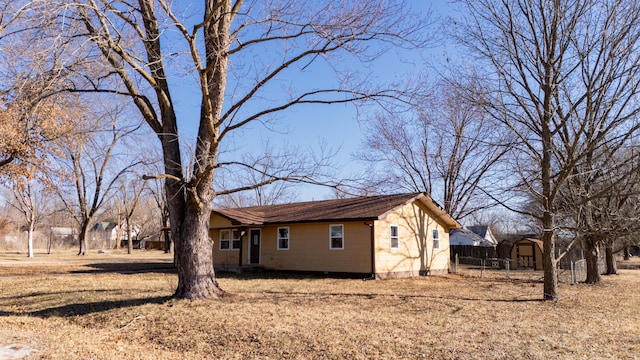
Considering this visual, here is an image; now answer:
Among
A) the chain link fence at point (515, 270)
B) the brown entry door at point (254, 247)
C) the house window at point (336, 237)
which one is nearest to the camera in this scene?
the chain link fence at point (515, 270)

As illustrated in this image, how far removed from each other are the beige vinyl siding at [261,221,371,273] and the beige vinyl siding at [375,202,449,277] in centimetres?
65

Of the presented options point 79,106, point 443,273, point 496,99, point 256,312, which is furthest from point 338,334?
point 443,273

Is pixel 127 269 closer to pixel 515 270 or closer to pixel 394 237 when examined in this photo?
pixel 394 237

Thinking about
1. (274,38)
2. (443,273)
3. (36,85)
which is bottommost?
(443,273)

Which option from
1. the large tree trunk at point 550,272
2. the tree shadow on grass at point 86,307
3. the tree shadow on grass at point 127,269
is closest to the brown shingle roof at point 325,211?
the tree shadow on grass at point 127,269

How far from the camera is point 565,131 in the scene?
14.4 meters

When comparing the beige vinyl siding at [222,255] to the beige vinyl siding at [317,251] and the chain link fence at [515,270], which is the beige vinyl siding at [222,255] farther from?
the chain link fence at [515,270]

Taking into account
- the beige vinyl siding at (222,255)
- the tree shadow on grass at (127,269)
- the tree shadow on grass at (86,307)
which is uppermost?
the beige vinyl siding at (222,255)

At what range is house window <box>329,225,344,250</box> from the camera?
18469 millimetres

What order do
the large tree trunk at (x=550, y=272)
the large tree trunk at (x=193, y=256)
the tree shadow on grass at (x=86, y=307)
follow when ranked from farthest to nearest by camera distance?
the large tree trunk at (x=550, y=272) < the large tree trunk at (x=193, y=256) < the tree shadow on grass at (x=86, y=307)

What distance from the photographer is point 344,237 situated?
18344 millimetres

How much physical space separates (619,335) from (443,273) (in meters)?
14.3

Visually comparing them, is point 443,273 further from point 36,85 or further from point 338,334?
point 36,85

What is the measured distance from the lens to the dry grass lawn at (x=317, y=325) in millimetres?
6422
